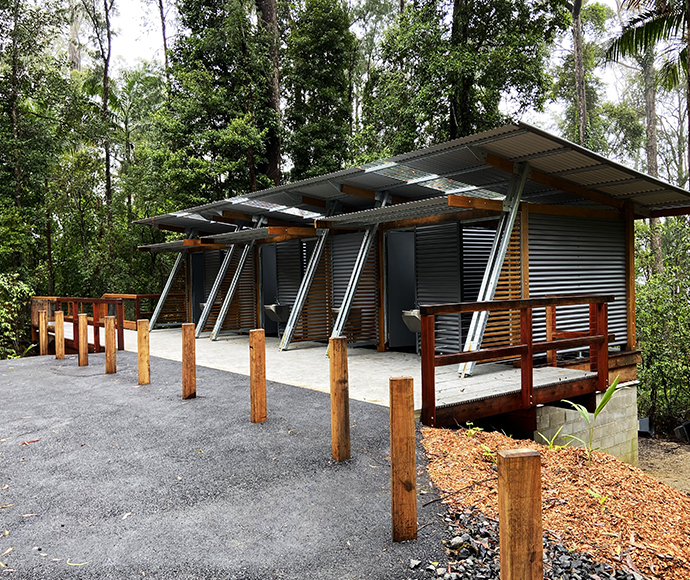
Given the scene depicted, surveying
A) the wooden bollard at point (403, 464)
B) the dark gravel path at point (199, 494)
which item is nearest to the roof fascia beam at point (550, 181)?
the dark gravel path at point (199, 494)

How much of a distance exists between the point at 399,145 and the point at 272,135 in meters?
5.04

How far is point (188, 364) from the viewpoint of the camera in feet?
20.0

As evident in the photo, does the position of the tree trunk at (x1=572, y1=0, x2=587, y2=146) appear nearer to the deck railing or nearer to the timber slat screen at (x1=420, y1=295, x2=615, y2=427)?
the timber slat screen at (x1=420, y1=295, x2=615, y2=427)

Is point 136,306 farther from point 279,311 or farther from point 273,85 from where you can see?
point 273,85

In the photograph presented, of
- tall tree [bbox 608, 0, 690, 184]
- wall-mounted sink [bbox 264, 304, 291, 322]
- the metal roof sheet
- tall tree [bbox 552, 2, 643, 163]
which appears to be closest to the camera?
the metal roof sheet

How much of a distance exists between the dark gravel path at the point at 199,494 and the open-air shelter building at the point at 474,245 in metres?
1.39

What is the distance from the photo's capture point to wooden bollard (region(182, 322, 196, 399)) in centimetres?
610

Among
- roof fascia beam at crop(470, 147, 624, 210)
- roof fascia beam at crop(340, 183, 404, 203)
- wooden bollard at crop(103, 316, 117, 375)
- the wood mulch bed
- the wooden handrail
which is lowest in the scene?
the wood mulch bed

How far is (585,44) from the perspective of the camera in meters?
24.8

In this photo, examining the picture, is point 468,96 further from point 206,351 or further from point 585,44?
point 585,44

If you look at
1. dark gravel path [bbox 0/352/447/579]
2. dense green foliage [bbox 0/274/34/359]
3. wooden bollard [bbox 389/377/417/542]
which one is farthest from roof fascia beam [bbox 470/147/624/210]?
dense green foliage [bbox 0/274/34/359]

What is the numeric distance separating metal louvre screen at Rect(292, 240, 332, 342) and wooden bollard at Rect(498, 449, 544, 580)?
28.9 ft

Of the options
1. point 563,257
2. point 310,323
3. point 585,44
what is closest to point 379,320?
point 310,323

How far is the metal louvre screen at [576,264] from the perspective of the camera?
7459 millimetres
